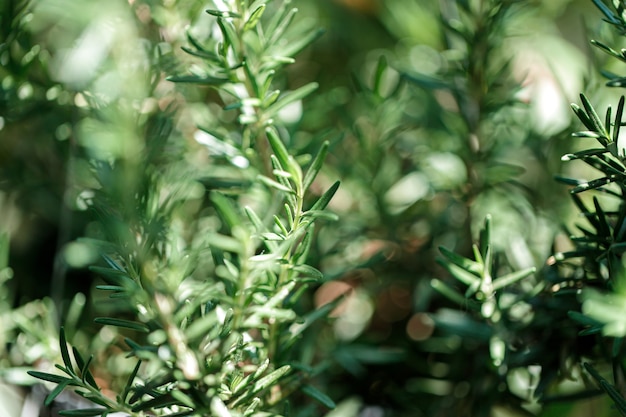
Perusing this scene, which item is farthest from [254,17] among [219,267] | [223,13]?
[219,267]

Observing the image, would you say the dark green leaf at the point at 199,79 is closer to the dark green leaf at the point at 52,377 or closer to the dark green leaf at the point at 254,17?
the dark green leaf at the point at 254,17

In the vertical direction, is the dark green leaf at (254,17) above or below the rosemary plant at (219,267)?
above

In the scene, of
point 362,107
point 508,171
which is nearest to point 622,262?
point 508,171

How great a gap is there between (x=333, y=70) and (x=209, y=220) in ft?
1.14

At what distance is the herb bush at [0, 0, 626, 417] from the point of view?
1.05 ft

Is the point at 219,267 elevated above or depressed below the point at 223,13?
below

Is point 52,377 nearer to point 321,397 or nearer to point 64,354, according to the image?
point 64,354

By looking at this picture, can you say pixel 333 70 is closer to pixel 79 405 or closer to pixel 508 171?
pixel 508 171

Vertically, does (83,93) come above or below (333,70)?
above

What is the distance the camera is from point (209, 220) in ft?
1.68

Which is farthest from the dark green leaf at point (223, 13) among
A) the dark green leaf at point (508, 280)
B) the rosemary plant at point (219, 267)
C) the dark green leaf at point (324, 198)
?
the dark green leaf at point (508, 280)

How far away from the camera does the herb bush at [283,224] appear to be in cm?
32

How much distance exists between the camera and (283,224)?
37cm

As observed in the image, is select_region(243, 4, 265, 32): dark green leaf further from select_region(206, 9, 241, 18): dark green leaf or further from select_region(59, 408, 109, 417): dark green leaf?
select_region(59, 408, 109, 417): dark green leaf
